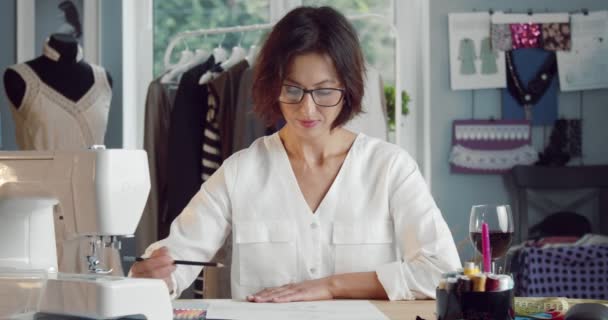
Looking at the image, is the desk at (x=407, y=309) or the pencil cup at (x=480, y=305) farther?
the desk at (x=407, y=309)

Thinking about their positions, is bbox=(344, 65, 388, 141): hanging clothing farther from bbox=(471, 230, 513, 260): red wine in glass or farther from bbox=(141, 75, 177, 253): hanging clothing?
bbox=(471, 230, 513, 260): red wine in glass

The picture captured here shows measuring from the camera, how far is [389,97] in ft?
14.1

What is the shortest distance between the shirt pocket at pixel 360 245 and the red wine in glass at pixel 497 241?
0.55 m

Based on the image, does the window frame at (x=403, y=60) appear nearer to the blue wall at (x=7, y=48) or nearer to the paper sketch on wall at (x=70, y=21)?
the paper sketch on wall at (x=70, y=21)

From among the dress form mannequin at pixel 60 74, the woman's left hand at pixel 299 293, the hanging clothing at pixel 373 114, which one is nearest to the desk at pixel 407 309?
the woman's left hand at pixel 299 293

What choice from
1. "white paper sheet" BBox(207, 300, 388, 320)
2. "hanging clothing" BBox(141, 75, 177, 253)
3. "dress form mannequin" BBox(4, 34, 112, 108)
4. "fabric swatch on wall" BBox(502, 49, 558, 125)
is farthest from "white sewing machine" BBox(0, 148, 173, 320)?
"fabric swatch on wall" BBox(502, 49, 558, 125)

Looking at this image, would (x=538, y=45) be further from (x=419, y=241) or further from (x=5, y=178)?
(x=5, y=178)

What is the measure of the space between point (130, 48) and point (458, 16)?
1.60 m

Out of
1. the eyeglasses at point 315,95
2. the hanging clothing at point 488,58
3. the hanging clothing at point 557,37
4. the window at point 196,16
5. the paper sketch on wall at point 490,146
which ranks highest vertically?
the window at point 196,16

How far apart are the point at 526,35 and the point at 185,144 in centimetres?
181

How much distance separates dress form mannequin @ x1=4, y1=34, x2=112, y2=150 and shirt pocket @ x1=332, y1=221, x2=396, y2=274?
165cm

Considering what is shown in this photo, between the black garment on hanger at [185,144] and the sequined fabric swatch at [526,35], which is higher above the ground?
the sequined fabric swatch at [526,35]

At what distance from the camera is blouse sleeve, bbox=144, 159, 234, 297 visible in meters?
2.21

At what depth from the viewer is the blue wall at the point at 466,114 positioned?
4520 millimetres
